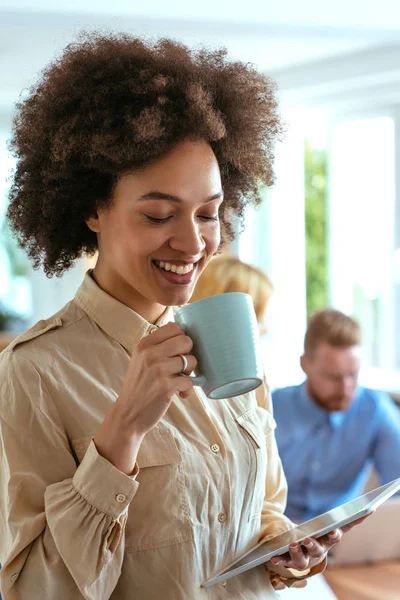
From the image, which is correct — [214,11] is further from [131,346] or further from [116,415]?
[116,415]

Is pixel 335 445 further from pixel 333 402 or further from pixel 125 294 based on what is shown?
pixel 125 294

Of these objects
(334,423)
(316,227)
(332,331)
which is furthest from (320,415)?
(316,227)

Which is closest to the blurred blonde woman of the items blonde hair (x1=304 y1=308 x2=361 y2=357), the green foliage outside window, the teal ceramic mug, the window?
blonde hair (x1=304 y1=308 x2=361 y2=357)

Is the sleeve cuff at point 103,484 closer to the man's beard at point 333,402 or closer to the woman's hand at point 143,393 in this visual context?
the woman's hand at point 143,393

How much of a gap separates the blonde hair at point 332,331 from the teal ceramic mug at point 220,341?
196cm

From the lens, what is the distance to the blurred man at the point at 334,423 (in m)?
2.72

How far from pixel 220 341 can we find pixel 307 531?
316 mm

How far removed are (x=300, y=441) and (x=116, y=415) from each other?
6.48 feet

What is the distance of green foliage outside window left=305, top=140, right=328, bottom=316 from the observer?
4828 mm

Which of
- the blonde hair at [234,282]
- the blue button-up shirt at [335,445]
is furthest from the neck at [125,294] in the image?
the blue button-up shirt at [335,445]

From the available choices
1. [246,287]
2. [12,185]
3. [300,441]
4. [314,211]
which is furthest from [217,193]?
[314,211]

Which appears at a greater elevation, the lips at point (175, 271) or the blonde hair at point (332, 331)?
the lips at point (175, 271)

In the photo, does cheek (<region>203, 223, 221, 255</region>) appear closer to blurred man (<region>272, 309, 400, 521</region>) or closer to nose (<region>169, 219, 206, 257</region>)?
nose (<region>169, 219, 206, 257</region>)

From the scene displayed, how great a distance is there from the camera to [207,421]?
3.49 ft
